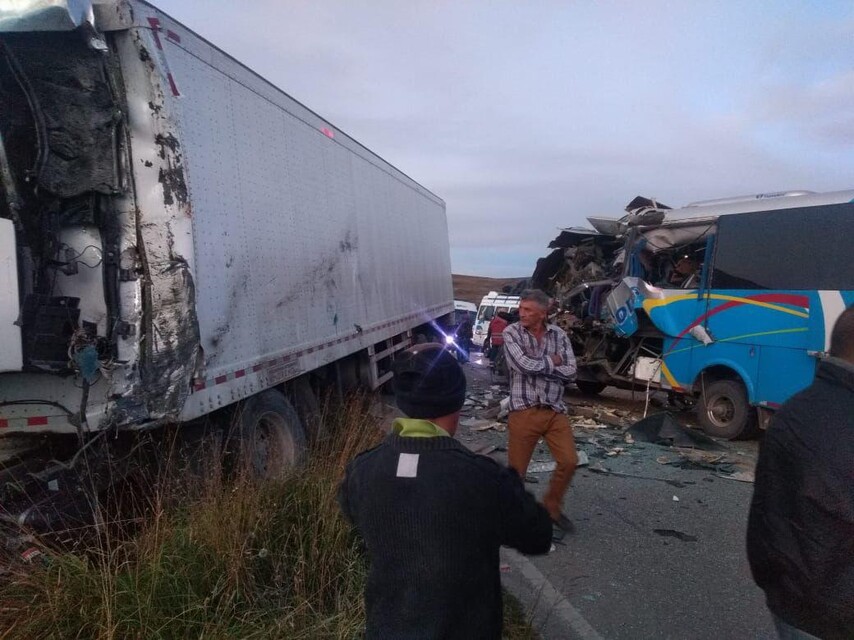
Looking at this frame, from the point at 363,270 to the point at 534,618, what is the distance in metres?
5.37

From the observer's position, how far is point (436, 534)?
1.80 metres

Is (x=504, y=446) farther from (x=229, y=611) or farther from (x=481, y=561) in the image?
(x=481, y=561)

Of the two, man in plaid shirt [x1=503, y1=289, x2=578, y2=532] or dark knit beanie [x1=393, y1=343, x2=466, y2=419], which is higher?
dark knit beanie [x1=393, y1=343, x2=466, y2=419]

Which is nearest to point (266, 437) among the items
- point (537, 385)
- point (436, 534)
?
point (537, 385)

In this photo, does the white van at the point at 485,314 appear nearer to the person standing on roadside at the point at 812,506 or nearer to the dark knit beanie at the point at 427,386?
the person standing on roadside at the point at 812,506

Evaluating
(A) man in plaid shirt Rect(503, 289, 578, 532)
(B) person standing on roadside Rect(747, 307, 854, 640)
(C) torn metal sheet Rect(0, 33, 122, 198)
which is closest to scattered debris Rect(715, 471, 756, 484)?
(A) man in plaid shirt Rect(503, 289, 578, 532)

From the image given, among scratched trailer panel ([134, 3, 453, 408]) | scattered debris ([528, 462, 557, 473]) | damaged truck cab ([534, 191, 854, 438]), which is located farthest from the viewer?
damaged truck cab ([534, 191, 854, 438])

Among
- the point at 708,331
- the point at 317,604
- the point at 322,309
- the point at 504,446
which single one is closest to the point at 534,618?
the point at 317,604

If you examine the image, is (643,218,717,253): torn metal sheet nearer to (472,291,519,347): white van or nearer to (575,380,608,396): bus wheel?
(575,380,608,396): bus wheel

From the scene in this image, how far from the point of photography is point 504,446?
8211mm

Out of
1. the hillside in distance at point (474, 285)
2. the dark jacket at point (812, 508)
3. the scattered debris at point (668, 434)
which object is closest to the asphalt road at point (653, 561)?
the scattered debris at point (668, 434)

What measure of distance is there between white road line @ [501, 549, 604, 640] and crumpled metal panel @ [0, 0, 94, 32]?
4186 millimetres

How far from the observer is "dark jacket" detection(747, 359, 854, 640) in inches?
72.4

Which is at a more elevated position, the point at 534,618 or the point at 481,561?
Result: the point at 481,561
